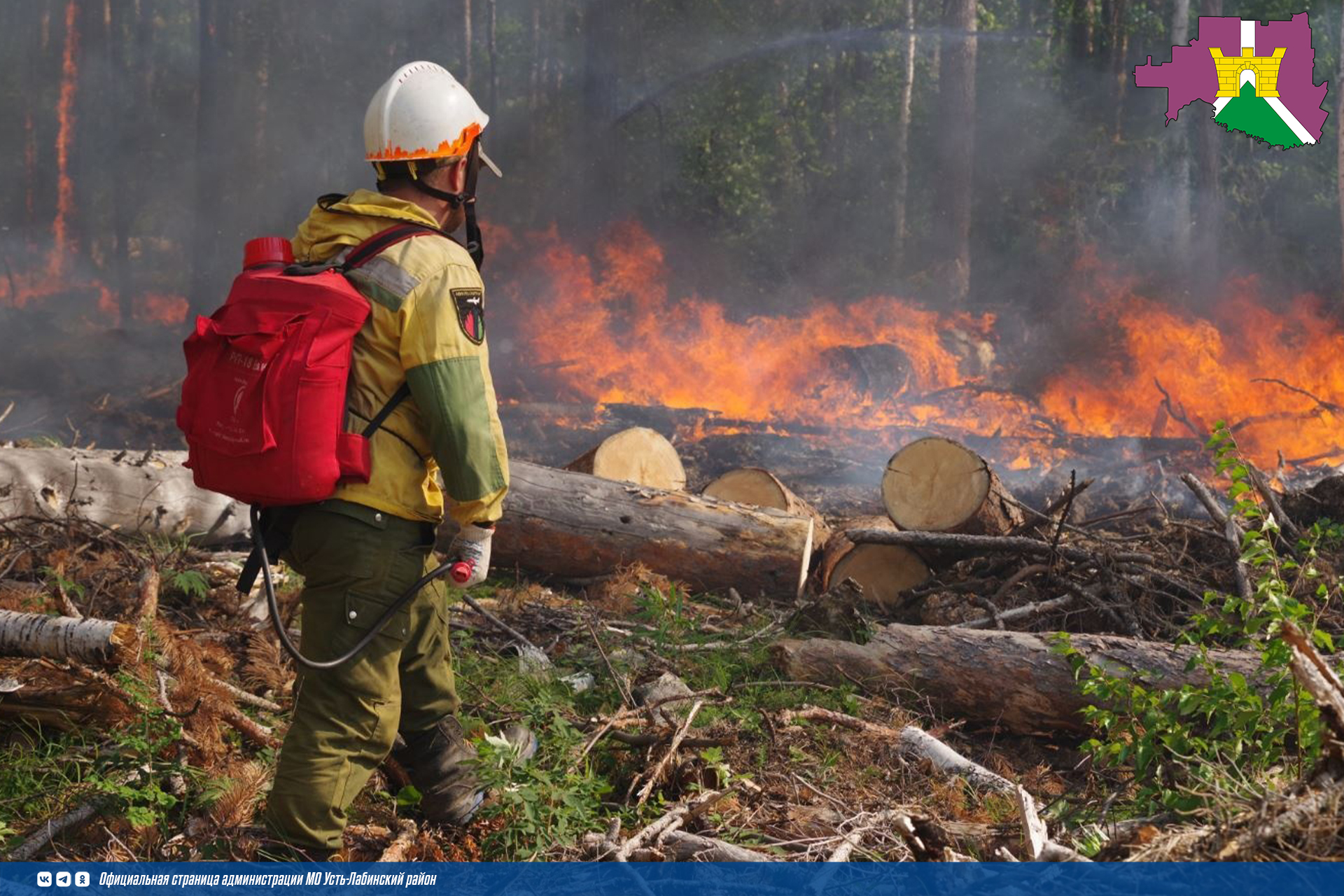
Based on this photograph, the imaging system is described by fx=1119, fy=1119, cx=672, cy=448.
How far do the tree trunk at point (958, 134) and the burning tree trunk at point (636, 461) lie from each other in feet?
34.8

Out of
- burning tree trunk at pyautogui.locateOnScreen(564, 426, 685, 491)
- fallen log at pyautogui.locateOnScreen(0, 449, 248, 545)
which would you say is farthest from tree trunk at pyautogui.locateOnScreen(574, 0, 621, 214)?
fallen log at pyautogui.locateOnScreen(0, 449, 248, 545)

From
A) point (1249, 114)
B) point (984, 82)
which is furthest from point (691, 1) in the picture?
point (1249, 114)

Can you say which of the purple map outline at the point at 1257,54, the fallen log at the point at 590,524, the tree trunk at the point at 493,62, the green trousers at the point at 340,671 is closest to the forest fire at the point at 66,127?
the tree trunk at the point at 493,62

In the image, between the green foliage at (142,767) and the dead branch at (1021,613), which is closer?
the green foliage at (142,767)

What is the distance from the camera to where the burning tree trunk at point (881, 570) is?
687 cm

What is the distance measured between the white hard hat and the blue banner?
6.82 feet

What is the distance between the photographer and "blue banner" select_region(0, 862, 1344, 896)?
2.99 m

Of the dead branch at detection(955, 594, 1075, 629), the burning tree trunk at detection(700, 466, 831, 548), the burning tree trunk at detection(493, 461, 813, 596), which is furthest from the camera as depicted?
the burning tree trunk at detection(700, 466, 831, 548)

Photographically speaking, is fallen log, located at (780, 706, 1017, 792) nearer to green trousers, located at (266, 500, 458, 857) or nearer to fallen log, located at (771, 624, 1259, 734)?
fallen log, located at (771, 624, 1259, 734)

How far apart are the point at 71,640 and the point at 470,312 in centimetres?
193

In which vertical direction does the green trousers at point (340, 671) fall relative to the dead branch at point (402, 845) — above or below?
above

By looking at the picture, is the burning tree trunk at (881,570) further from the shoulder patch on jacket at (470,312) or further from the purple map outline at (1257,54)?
the purple map outline at (1257,54)

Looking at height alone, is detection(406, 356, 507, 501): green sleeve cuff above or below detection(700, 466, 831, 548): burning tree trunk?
above

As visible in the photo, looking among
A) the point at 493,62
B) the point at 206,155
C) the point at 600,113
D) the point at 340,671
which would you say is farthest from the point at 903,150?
the point at 340,671
